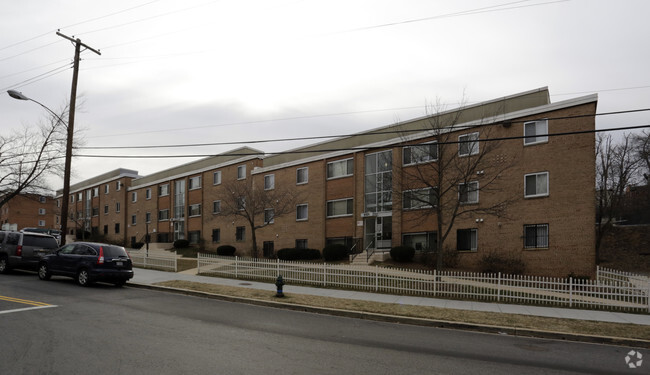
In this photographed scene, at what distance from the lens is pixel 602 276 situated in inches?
883

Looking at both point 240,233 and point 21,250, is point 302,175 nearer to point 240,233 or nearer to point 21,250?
point 240,233

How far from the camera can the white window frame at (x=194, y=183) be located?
155ft

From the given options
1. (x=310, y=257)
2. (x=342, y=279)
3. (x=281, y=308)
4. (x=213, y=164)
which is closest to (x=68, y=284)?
(x=281, y=308)

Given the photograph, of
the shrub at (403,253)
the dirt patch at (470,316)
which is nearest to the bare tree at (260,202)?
the shrub at (403,253)

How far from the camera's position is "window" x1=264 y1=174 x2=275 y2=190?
37.8 meters

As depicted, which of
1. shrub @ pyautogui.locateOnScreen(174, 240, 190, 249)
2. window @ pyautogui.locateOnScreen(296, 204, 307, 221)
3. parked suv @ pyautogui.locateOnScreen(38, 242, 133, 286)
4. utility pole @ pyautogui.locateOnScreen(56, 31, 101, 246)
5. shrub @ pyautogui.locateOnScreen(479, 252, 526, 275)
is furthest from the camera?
shrub @ pyautogui.locateOnScreen(174, 240, 190, 249)

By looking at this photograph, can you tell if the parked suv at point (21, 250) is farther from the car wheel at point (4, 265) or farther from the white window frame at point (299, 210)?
the white window frame at point (299, 210)

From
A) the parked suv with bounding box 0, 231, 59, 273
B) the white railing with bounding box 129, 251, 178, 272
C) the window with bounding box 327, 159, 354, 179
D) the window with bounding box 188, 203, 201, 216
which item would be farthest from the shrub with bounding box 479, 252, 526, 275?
the window with bounding box 188, 203, 201, 216

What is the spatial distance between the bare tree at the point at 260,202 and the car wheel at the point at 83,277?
16508 mm

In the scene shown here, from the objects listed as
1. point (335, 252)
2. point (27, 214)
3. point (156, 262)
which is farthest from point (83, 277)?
point (27, 214)

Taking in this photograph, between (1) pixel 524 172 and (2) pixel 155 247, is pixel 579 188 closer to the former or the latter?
(1) pixel 524 172

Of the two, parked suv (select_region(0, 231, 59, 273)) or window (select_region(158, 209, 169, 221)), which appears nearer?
parked suv (select_region(0, 231, 59, 273))

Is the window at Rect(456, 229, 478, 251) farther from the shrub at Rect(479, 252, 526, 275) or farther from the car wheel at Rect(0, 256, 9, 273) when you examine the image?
the car wheel at Rect(0, 256, 9, 273)

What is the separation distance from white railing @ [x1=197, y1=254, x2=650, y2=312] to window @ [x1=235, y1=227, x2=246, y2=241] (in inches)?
734
